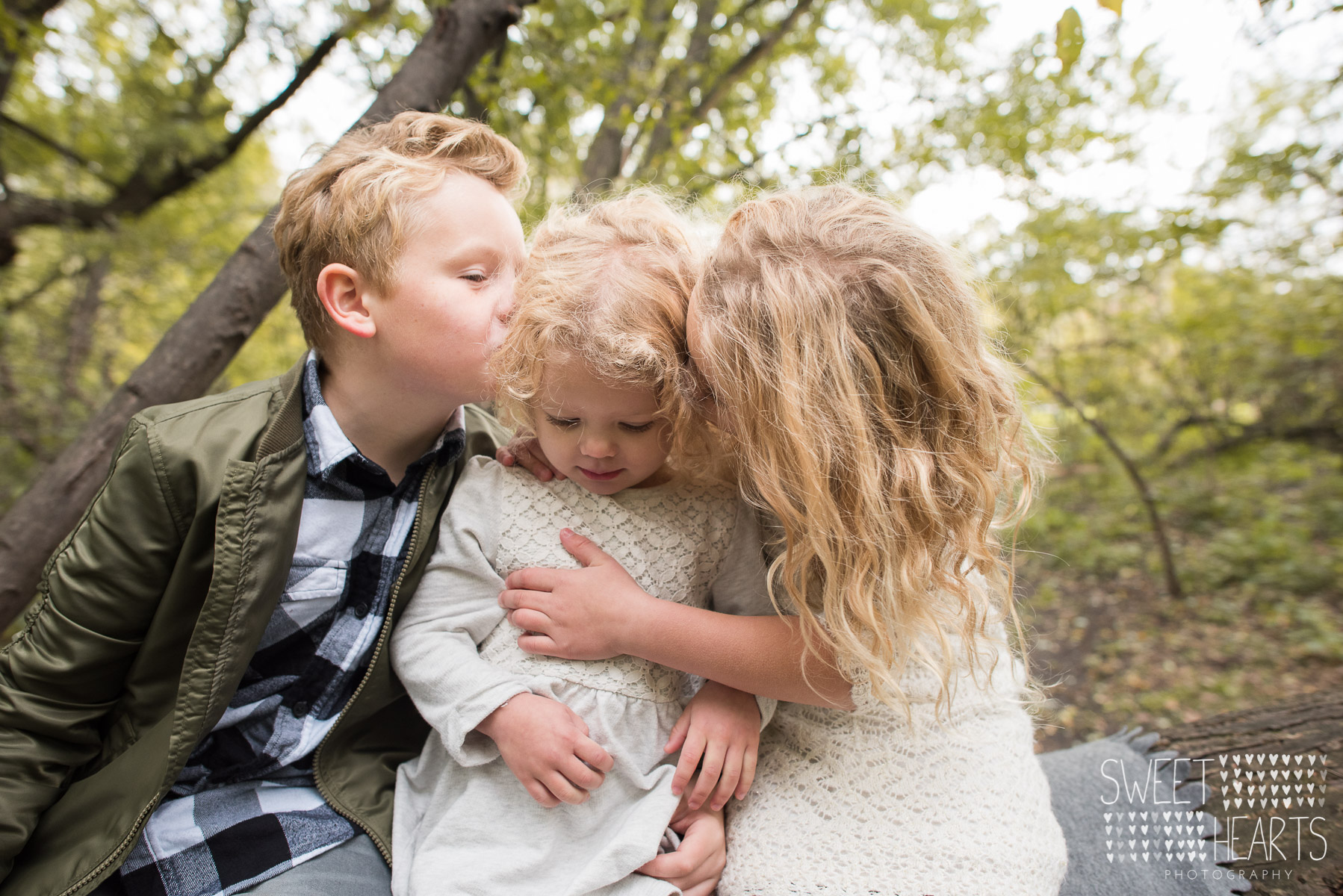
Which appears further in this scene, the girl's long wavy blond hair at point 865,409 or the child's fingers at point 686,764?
the child's fingers at point 686,764

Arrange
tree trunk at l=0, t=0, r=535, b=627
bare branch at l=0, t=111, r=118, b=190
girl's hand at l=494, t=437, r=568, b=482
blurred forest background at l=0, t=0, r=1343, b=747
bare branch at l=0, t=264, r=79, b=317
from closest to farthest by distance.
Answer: girl's hand at l=494, t=437, r=568, b=482 → tree trunk at l=0, t=0, r=535, b=627 → blurred forest background at l=0, t=0, r=1343, b=747 → bare branch at l=0, t=111, r=118, b=190 → bare branch at l=0, t=264, r=79, b=317

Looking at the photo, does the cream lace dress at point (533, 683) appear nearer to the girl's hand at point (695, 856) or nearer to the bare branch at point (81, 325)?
the girl's hand at point (695, 856)

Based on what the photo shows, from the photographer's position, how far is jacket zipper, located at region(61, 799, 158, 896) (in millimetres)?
1223

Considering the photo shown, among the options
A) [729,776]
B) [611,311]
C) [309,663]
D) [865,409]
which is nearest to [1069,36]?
[865,409]

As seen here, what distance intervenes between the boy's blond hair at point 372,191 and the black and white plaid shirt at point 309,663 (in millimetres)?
242

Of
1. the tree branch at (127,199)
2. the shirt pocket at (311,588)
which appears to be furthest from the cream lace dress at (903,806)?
the tree branch at (127,199)

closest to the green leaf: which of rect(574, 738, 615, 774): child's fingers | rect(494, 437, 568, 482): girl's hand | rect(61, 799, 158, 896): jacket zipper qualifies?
rect(494, 437, 568, 482): girl's hand

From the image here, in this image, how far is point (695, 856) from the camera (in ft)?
4.24

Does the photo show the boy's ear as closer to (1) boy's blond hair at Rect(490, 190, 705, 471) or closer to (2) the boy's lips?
(1) boy's blond hair at Rect(490, 190, 705, 471)

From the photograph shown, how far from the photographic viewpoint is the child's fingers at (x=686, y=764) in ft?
4.28

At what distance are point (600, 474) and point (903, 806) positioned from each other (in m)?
0.84

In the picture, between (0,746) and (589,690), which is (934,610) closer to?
(589,690)

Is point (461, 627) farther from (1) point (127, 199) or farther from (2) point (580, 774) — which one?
(1) point (127, 199)

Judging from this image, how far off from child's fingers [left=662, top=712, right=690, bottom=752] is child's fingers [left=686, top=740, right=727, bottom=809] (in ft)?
0.17
